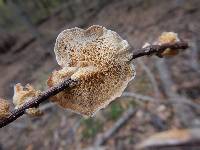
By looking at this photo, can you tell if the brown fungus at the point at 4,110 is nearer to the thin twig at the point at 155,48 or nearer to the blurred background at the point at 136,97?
the thin twig at the point at 155,48

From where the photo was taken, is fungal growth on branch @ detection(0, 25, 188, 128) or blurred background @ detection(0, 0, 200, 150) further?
blurred background @ detection(0, 0, 200, 150)

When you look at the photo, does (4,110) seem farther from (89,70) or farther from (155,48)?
(155,48)

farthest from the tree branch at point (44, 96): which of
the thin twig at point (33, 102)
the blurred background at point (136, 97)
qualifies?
the blurred background at point (136, 97)

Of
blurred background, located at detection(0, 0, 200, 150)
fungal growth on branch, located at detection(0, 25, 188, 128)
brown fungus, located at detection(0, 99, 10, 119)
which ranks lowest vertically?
brown fungus, located at detection(0, 99, 10, 119)

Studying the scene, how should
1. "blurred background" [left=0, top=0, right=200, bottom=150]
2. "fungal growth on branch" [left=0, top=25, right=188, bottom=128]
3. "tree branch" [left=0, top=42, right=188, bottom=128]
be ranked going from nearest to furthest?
"tree branch" [left=0, top=42, right=188, bottom=128]
"fungal growth on branch" [left=0, top=25, right=188, bottom=128]
"blurred background" [left=0, top=0, right=200, bottom=150]

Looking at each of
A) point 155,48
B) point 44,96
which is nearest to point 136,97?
point 155,48

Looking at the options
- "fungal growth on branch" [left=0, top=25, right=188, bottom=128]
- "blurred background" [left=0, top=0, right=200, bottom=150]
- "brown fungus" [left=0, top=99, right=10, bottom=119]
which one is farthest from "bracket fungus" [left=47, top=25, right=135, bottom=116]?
"blurred background" [left=0, top=0, right=200, bottom=150]

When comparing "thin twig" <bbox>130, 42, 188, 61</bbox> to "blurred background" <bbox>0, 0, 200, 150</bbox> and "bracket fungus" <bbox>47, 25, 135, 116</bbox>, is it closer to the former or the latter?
"bracket fungus" <bbox>47, 25, 135, 116</bbox>
